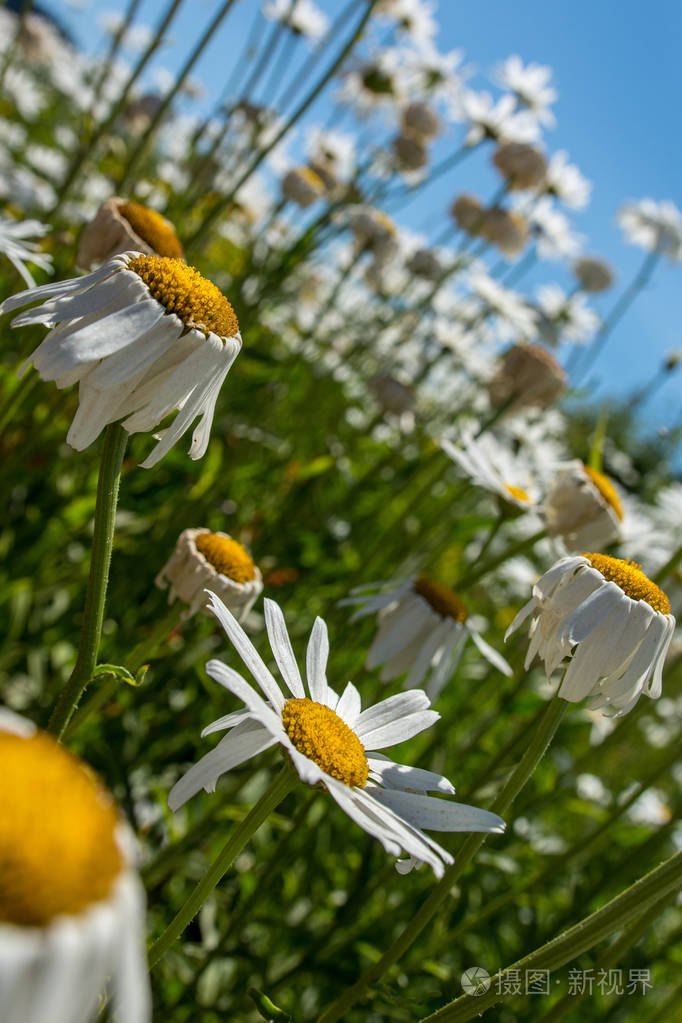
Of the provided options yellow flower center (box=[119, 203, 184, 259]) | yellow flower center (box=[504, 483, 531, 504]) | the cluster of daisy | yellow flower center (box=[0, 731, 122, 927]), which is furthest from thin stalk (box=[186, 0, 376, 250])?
yellow flower center (box=[0, 731, 122, 927])

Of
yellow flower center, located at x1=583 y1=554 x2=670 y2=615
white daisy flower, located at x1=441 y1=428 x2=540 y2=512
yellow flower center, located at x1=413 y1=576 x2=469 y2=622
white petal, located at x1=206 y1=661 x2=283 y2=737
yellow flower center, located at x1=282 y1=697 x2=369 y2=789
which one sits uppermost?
yellow flower center, located at x1=583 y1=554 x2=670 y2=615

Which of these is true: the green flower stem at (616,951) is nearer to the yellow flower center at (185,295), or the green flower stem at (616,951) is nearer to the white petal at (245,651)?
the white petal at (245,651)

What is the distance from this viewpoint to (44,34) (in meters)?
7.16

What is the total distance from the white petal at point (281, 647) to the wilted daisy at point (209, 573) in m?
0.33

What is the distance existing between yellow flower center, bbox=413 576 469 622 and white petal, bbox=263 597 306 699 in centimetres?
86

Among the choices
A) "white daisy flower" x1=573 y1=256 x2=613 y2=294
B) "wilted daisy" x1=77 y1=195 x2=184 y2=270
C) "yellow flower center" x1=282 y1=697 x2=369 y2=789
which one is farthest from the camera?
"white daisy flower" x1=573 y1=256 x2=613 y2=294

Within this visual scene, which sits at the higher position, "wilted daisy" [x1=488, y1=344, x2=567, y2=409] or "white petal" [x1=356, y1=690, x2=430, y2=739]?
"wilted daisy" [x1=488, y1=344, x2=567, y2=409]

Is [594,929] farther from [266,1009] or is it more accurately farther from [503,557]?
[503,557]

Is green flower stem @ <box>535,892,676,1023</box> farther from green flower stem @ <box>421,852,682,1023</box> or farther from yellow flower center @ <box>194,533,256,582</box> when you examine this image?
yellow flower center @ <box>194,533,256,582</box>

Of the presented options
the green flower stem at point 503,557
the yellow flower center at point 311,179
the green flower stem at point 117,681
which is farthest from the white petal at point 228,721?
the yellow flower center at point 311,179

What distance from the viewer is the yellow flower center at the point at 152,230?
146cm

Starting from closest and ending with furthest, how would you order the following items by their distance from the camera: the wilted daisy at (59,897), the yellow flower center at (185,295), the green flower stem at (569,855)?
the wilted daisy at (59,897)
the yellow flower center at (185,295)
the green flower stem at (569,855)

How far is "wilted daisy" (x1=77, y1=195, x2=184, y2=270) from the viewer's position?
1.46m

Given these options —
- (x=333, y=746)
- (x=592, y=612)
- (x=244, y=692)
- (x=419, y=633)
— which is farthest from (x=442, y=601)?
(x=244, y=692)
